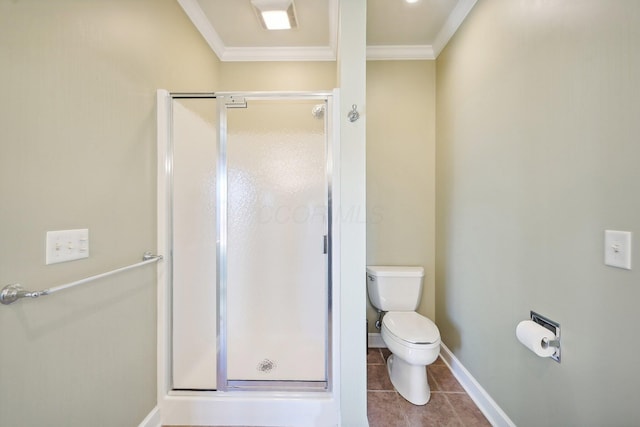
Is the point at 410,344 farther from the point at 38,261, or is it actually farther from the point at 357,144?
the point at 38,261

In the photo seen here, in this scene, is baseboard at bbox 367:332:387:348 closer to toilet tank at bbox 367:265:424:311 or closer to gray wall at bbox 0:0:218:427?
toilet tank at bbox 367:265:424:311

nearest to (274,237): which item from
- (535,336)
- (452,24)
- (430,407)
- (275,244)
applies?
(275,244)

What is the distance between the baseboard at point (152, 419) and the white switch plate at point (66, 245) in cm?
100

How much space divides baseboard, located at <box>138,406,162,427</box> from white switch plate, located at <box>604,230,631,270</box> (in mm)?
2215

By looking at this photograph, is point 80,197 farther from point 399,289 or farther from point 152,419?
point 399,289

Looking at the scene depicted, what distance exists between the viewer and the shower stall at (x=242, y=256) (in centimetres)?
142

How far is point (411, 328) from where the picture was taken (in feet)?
5.24

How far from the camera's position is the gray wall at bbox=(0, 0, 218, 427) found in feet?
2.51

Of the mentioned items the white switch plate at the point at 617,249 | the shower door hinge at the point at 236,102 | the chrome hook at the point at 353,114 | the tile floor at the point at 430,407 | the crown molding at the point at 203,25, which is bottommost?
the tile floor at the point at 430,407

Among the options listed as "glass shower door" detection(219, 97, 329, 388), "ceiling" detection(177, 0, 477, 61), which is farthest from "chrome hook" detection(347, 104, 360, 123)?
"ceiling" detection(177, 0, 477, 61)

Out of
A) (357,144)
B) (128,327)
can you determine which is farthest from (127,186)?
(357,144)

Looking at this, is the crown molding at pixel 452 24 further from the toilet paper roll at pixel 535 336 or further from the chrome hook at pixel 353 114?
the toilet paper roll at pixel 535 336

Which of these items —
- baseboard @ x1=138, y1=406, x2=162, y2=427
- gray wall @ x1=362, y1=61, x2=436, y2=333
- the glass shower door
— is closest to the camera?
baseboard @ x1=138, y1=406, x2=162, y2=427

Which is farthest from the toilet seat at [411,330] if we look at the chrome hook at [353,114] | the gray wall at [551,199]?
the chrome hook at [353,114]
